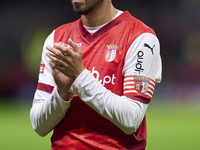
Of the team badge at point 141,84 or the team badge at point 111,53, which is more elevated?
the team badge at point 111,53

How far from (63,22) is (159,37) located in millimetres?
1547

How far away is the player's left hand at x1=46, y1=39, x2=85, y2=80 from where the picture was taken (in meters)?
1.26

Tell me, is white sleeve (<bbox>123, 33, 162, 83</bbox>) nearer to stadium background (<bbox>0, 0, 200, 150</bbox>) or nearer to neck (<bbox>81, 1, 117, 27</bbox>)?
neck (<bbox>81, 1, 117, 27</bbox>)

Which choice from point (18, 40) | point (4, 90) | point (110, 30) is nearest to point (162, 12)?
point (18, 40)

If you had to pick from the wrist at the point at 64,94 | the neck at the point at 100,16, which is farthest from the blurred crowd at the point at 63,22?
the wrist at the point at 64,94

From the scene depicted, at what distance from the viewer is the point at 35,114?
1.52 meters

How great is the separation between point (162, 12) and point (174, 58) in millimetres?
768

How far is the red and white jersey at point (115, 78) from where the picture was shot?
1.40 m

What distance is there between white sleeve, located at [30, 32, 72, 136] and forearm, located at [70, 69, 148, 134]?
120mm

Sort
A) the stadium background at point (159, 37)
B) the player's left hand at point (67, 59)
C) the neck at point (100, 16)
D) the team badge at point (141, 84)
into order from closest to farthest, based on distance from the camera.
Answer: the player's left hand at point (67, 59)
the team badge at point (141, 84)
the neck at point (100, 16)
the stadium background at point (159, 37)

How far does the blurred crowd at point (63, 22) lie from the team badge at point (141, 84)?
4.02 metres

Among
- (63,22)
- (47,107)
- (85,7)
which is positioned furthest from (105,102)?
(63,22)

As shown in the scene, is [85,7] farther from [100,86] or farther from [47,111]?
[47,111]

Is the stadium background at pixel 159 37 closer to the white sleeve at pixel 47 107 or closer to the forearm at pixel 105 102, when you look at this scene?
the white sleeve at pixel 47 107
